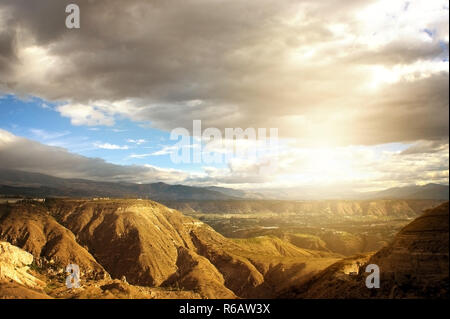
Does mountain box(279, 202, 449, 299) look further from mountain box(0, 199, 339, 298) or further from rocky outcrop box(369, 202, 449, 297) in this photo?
mountain box(0, 199, 339, 298)

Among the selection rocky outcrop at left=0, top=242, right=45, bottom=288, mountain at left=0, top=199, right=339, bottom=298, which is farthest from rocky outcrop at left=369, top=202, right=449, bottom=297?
rocky outcrop at left=0, top=242, right=45, bottom=288

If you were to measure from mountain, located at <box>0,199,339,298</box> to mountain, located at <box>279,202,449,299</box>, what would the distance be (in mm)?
58422

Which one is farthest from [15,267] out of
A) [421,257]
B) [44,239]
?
[421,257]

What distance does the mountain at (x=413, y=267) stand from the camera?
5925 centimetres

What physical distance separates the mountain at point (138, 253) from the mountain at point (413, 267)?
5842cm

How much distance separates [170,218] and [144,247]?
44.9 metres

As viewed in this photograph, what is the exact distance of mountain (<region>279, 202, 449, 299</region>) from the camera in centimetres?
5925

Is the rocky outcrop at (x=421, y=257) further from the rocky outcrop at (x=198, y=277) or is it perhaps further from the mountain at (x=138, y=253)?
the mountain at (x=138, y=253)

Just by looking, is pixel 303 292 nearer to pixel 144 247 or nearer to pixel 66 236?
pixel 144 247

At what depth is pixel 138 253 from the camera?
14725 centimetres

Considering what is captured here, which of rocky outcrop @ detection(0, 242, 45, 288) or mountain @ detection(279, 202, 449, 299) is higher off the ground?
mountain @ detection(279, 202, 449, 299)
